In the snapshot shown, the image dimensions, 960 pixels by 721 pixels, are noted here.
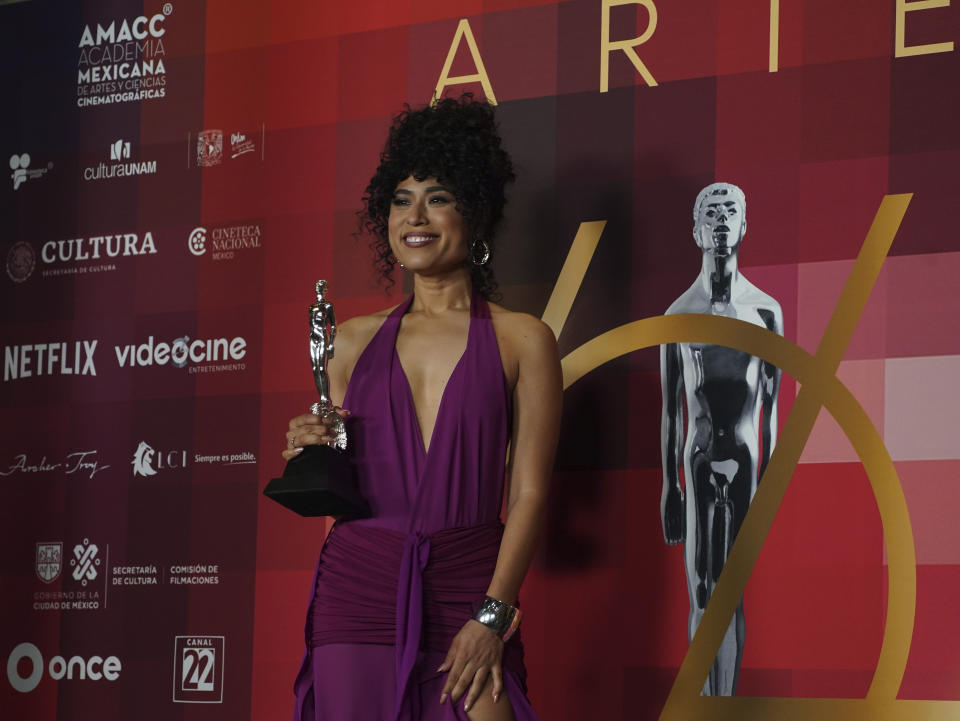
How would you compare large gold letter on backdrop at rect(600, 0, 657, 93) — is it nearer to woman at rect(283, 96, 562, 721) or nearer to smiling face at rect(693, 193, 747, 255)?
smiling face at rect(693, 193, 747, 255)

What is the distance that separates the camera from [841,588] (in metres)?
3.01

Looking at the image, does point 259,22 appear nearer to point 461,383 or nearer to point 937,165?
point 461,383

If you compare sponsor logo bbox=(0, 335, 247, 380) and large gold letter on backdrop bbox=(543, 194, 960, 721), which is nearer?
large gold letter on backdrop bbox=(543, 194, 960, 721)

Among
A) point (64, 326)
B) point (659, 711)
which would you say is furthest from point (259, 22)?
point (659, 711)

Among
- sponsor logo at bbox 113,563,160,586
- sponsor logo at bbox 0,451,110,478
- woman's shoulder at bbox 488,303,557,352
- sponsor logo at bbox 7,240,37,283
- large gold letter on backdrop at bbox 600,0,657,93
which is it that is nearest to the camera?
woman's shoulder at bbox 488,303,557,352

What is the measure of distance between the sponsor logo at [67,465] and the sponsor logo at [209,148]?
929mm

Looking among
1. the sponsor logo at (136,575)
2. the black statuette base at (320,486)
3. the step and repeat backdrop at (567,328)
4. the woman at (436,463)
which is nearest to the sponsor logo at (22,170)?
the step and repeat backdrop at (567,328)

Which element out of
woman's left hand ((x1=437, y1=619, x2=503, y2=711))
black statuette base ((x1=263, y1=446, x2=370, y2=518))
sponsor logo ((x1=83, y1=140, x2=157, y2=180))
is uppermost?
sponsor logo ((x1=83, y1=140, x2=157, y2=180))

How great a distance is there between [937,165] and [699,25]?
70 centimetres

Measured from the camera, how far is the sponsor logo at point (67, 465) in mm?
3928

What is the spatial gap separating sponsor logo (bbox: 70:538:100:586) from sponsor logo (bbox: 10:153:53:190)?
116cm

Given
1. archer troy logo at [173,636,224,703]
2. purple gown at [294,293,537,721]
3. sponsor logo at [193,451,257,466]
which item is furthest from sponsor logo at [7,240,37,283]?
purple gown at [294,293,537,721]

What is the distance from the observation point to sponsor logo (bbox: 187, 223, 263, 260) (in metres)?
3.80

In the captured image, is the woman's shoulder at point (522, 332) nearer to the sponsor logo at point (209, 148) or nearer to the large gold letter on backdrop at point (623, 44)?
the large gold letter on backdrop at point (623, 44)
